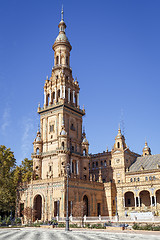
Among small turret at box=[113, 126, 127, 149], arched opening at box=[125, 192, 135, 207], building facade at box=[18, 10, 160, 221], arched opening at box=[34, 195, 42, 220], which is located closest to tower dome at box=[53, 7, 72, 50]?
building facade at box=[18, 10, 160, 221]

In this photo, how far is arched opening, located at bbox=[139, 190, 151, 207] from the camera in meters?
67.6

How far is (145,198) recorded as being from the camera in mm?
68125

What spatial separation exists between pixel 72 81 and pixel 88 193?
2978 centimetres

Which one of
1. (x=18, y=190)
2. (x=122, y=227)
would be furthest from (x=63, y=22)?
(x=122, y=227)

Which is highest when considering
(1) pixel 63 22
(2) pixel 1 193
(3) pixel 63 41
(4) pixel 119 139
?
(1) pixel 63 22

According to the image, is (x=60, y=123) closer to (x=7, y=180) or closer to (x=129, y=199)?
(x=7, y=180)

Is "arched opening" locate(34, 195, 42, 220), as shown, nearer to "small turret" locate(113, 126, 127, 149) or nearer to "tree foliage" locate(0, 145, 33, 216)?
"tree foliage" locate(0, 145, 33, 216)

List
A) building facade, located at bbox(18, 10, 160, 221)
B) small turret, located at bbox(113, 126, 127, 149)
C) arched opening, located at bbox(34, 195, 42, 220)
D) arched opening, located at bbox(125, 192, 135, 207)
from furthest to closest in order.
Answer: small turret, located at bbox(113, 126, 127, 149)
arched opening, located at bbox(125, 192, 135, 207)
arched opening, located at bbox(34, 195, 42, 220)
building facade, located at bbox(18, 10, 160, 221)

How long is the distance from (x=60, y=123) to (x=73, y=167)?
10.7 meters

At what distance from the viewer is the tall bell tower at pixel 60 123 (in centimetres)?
6544

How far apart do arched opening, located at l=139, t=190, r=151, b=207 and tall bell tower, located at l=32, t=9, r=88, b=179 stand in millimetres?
16100

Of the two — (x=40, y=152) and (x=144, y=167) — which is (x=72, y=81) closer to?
(x=40, y=152)

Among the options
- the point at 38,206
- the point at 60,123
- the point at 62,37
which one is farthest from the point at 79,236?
the point at 62,37

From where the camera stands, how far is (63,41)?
78.6 m
